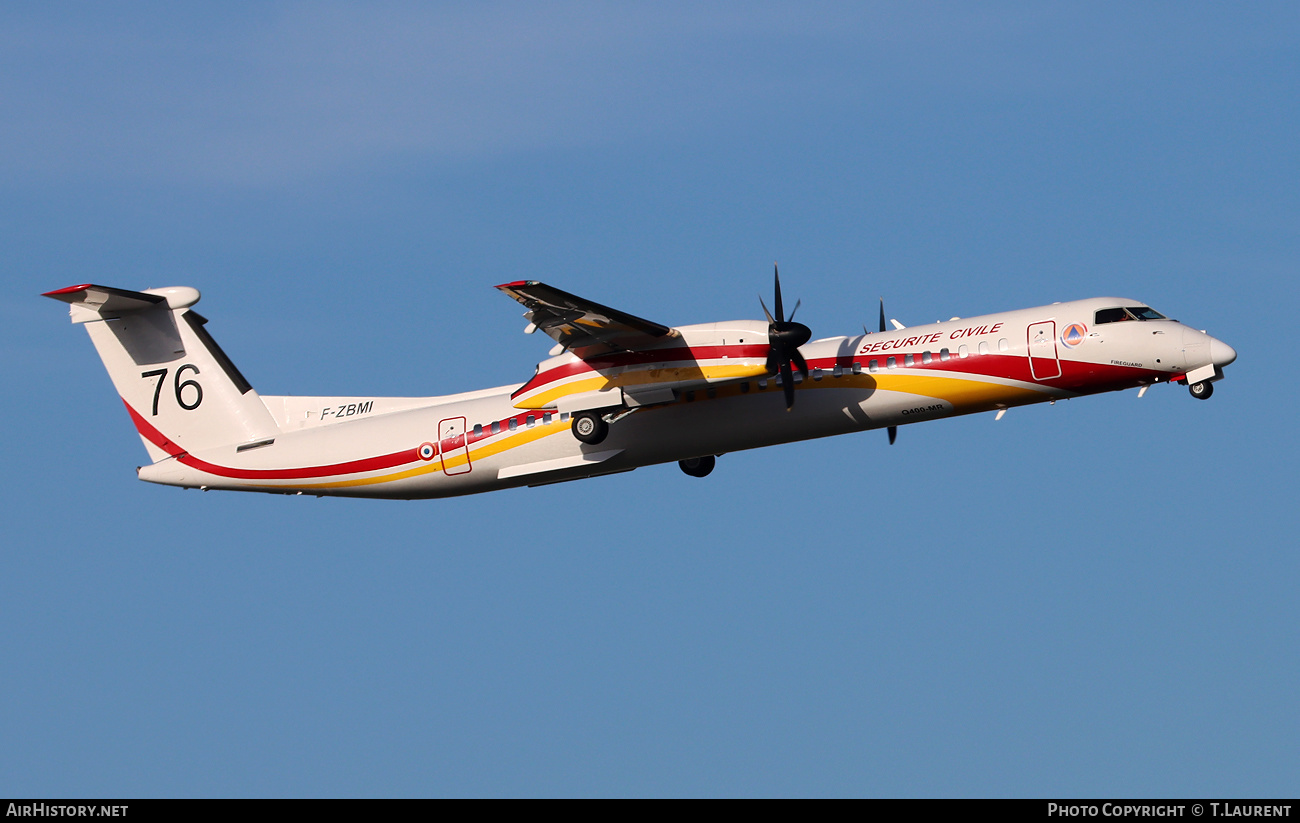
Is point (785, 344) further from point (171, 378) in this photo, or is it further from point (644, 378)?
point (171, 378)

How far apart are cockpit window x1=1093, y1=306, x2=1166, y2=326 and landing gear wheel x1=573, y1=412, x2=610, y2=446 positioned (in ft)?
26.9

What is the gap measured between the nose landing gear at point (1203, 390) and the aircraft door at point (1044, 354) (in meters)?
2.06

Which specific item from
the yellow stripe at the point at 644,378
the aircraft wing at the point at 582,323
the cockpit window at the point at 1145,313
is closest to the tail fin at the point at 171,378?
the yellow stripe at the point at 644,378

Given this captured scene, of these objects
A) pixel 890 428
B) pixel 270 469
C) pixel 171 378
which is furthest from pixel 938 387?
pixel 171 378

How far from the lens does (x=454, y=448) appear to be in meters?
24.5

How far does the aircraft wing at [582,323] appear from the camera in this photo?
815 inches

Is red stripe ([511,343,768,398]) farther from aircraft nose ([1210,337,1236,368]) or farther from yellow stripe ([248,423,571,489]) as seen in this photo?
aircraft nose ([1210,337,1236,368])

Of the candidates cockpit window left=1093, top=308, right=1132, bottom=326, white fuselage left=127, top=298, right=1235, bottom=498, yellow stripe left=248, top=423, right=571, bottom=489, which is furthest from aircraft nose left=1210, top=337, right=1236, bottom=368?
yellow stripe left=248, top=423, right=571, bottom=489

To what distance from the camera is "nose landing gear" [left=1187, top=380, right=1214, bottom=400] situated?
69.9 ft
